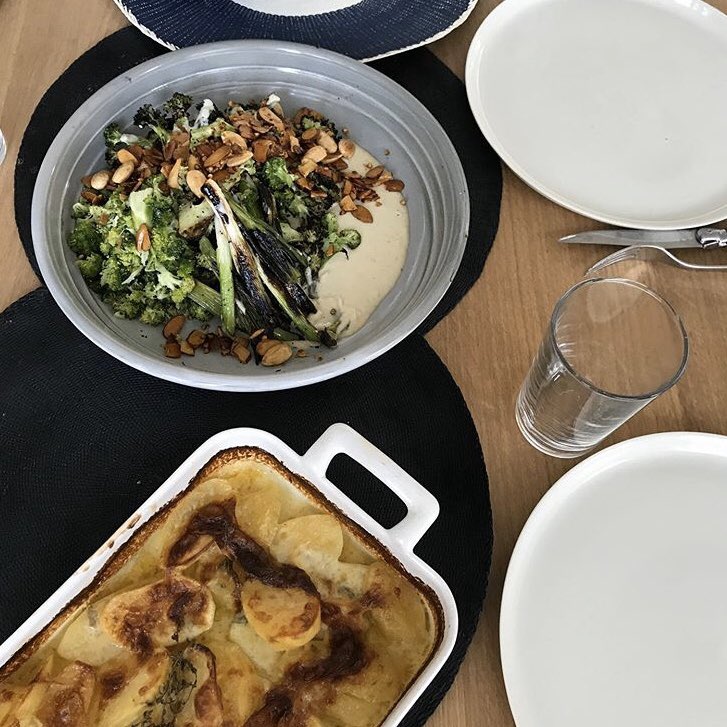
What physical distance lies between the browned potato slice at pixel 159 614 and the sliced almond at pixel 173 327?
410mm

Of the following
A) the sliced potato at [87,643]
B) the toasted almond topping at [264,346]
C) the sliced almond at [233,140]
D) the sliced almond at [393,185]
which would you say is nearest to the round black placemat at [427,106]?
the sliced almond at [393,185]

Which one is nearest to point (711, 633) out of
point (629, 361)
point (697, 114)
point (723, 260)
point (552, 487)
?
point (552, 487)

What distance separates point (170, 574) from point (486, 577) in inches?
16.6

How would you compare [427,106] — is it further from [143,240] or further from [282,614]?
[282,614]

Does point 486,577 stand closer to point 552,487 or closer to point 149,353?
point 552,487

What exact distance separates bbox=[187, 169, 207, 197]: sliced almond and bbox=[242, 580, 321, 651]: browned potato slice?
607mm

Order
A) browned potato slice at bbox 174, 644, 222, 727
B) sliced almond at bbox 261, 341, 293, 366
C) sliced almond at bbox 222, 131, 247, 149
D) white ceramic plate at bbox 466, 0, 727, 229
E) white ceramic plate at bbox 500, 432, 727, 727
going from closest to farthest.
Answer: browned potato slice at bbox 174, 644, 222, 727 < white ceramic plate at bbox 500, 432, 727, 727 < sliced almond at bbox 261, 341, 293, 366 < sliced almond at bbox 222, 131, 247, 149 < white ceramic plate at bbox 466, 0, 727, 229

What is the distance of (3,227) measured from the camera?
1.20 meters

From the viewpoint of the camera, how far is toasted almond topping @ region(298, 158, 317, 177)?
118 centimetres

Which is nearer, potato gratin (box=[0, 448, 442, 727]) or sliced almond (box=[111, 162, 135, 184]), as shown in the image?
potato gratin (box=[0, 448, 442, 727])

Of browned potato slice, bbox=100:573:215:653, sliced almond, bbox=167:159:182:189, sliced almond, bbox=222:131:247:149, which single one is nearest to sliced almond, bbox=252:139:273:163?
sliced almond, bbox=222:131:247:149

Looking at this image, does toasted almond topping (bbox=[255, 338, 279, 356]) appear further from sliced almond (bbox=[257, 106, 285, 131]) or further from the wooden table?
sliced almond (bbox=[257, 106, 285, 131])

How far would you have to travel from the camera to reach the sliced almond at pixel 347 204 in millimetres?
1192

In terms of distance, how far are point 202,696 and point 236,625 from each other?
84 mm
